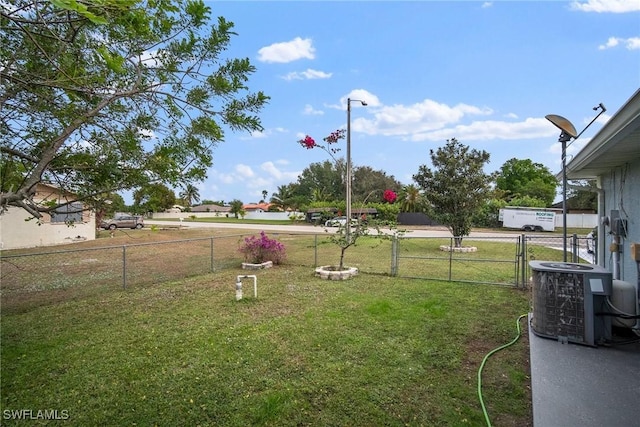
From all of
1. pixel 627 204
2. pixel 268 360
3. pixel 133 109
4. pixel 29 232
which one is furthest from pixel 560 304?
pixel 29 232

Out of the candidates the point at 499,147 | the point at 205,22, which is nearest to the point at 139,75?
the point at 205,22

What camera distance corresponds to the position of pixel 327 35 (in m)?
9.29

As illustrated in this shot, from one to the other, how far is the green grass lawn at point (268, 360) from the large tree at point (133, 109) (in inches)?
71.6

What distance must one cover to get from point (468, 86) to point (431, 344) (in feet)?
35.5

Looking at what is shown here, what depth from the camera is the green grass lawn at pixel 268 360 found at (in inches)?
116

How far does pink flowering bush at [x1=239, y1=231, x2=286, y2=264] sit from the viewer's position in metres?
10.6

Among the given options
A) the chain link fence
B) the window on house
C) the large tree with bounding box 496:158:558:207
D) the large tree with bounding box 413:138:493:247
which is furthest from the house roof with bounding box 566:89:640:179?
Result: the large tree with bounding box 496:158:558:207

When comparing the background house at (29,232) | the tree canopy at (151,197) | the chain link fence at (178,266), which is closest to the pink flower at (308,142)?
the chain link fence at (178,266)

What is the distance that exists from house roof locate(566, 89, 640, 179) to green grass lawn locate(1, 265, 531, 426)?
250 cm

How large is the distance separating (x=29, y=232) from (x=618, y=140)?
2054cm

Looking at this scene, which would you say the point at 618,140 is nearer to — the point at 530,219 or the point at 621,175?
the point at 621,175

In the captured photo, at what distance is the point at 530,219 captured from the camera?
29.2 meters

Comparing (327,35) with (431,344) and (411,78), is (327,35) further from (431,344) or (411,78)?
(431,344)

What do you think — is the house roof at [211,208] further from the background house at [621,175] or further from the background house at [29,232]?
the background house at [621,175]
